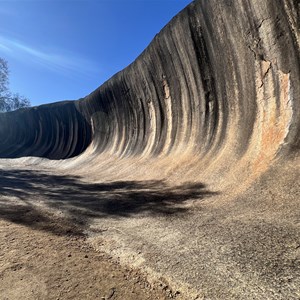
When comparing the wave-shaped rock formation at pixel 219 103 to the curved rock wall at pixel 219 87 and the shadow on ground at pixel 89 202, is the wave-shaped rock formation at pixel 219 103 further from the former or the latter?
the shadow on ground at pixel 89 202

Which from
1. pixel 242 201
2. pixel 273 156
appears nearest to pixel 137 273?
pixel 242 201

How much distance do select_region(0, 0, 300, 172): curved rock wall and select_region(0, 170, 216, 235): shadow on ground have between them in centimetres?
159

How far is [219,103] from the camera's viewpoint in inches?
363

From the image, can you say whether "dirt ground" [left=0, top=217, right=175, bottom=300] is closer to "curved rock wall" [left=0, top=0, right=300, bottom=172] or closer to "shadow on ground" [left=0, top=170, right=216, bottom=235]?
"shadow on ground" [left=0, top=170, right=216, bottom=235]

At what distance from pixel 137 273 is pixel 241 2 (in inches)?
274

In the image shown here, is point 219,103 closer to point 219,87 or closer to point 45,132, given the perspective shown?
point 219,87

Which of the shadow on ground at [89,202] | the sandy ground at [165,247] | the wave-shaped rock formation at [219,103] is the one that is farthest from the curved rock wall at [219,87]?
the shadow on ground at [89,202]

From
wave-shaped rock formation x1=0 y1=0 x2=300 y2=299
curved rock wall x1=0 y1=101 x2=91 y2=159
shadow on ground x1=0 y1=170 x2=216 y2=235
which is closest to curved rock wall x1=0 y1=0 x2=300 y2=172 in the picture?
wave-shaped rock formation x1=0 y1=0 x2=300 y2=299

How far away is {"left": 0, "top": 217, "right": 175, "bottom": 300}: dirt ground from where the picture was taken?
3.24 metres

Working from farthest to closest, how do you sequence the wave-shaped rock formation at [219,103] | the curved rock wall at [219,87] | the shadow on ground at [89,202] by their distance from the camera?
1. the curved rock wall at [219,87]
2. the wave-shaped rock formation at [219,103]
3. the shadow on ground at [89,202]

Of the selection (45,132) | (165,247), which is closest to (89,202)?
(165,247)

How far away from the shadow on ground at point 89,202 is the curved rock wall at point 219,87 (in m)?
1.59

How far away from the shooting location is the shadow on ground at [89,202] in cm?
620

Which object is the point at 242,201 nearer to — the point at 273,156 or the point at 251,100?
the point at 273,156
